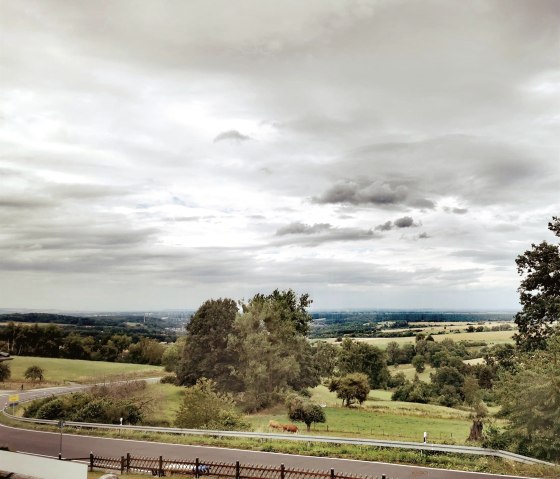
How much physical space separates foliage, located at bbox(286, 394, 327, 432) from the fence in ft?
67.4

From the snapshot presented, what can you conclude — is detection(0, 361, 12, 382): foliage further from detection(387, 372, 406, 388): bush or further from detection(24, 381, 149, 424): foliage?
detection(387, 372, 406, 388): bush

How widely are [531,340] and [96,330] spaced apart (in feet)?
293

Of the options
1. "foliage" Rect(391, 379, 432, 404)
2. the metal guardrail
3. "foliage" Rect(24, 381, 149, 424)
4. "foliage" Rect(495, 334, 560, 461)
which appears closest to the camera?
"foliage" Rect(495, 334, 560, 461)

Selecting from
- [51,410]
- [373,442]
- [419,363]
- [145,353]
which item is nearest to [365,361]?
[419,363]

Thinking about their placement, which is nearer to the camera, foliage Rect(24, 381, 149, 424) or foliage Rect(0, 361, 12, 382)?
foliage Rect(24, 381, 149, 424)

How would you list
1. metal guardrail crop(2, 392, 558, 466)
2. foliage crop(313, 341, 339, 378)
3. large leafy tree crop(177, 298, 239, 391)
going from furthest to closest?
foliage crop(313, 341, 339, 378) < large leafy tree crop(177, 298, 239, 391) < metal guardrail crop(2, 392, 558, 466)

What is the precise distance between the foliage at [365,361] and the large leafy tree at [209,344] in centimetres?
2220

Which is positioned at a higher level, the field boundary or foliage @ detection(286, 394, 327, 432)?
the field boundary

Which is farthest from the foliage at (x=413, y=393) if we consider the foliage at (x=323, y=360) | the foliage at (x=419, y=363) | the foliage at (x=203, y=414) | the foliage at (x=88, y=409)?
the foliage at (x=203, y=414)

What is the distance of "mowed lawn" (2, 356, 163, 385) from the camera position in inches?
2697

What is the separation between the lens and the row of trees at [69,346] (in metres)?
87.6

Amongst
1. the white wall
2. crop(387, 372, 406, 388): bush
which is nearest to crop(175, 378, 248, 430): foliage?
the white wall

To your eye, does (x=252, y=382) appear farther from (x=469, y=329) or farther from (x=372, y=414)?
(x=469, y=329)

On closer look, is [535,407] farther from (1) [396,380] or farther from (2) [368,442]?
(1) [396,380]
